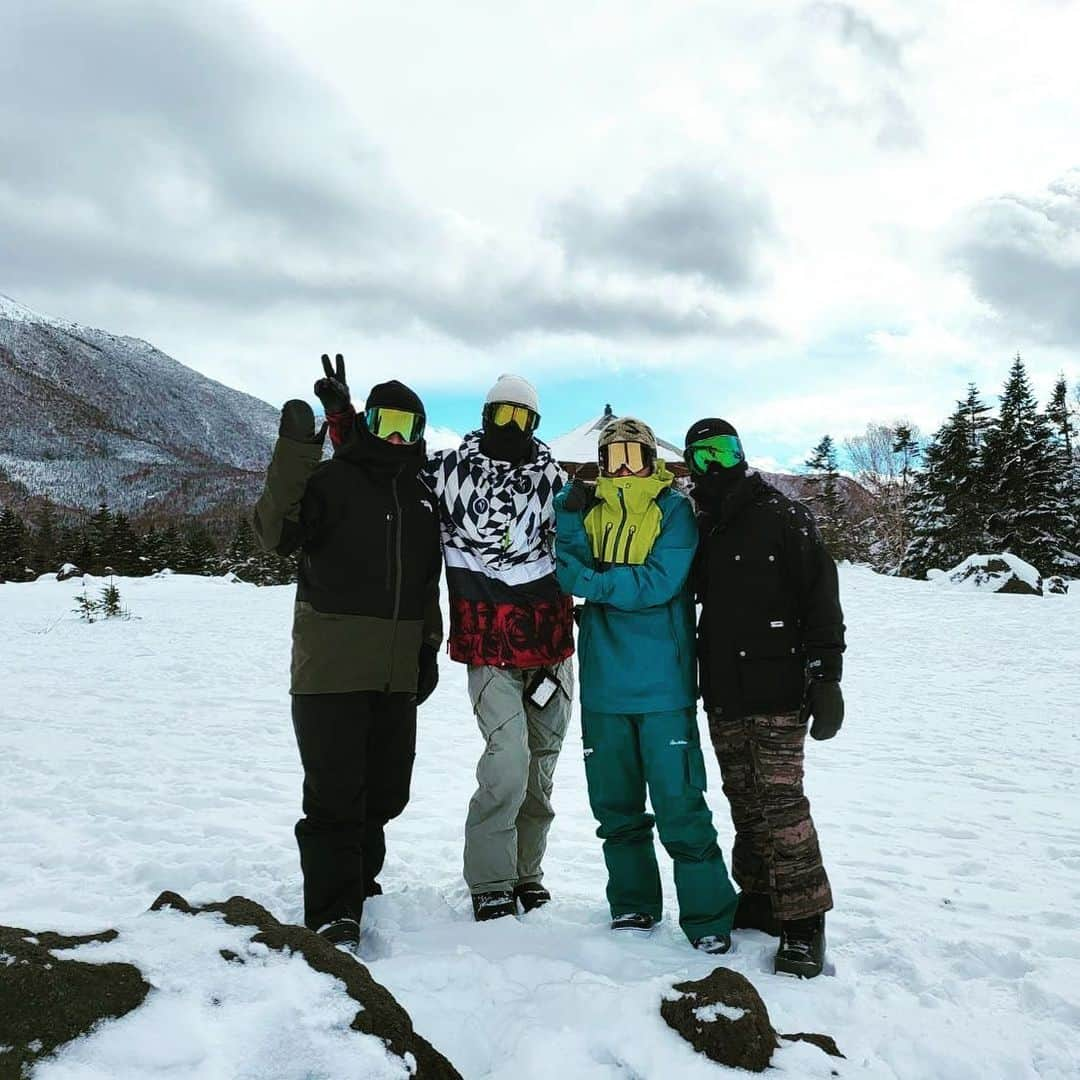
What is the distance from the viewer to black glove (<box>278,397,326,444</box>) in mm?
2963

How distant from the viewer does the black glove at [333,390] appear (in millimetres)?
3186

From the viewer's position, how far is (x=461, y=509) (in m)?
3.38

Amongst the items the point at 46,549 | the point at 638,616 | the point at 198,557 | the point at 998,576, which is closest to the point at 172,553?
the point at 198,557

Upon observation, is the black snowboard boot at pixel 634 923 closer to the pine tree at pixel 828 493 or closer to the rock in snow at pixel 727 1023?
the rock in snow at pixel 727 1023

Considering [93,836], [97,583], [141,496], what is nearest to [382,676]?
[93,836]

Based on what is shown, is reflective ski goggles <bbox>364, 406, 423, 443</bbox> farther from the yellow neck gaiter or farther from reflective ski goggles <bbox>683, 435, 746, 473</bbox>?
reflective ski goggles <bbox>683, 435, 746, 473</bbox>

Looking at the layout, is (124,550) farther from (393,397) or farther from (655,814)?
(655,814)

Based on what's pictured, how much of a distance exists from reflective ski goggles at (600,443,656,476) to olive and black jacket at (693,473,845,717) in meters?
0.38

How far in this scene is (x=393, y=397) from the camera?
10.8 ft

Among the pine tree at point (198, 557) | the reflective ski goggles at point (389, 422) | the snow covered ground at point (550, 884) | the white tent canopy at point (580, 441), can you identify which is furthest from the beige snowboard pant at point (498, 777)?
the pine tree at point (198, 557)

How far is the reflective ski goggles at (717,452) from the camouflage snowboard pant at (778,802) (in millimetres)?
1017

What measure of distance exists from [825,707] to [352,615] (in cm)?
183

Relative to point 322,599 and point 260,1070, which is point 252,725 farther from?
point 260,1070

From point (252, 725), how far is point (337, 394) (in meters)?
5.27
